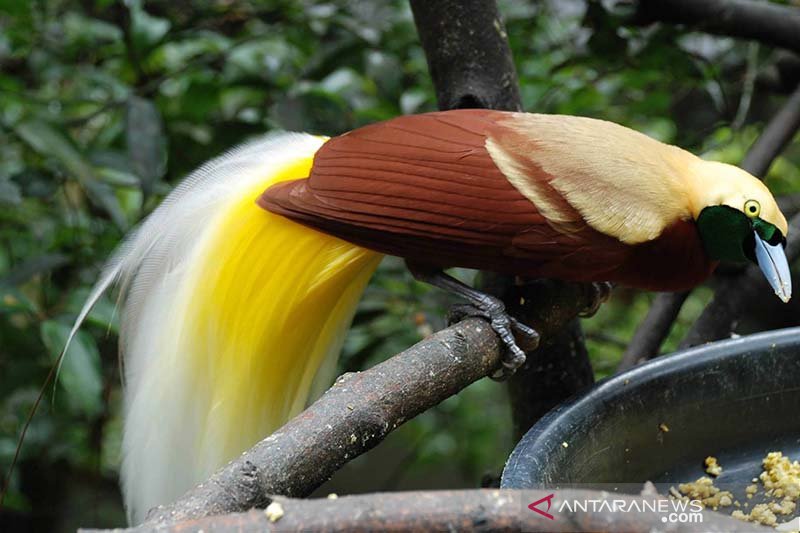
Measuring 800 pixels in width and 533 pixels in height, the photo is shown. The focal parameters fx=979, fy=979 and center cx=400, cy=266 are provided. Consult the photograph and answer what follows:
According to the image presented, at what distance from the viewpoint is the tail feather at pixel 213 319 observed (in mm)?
1320

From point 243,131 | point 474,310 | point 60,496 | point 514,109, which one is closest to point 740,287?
point 514,109

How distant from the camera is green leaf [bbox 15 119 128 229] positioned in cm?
169

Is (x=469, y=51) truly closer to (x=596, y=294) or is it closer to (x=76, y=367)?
(x=596, y=294)

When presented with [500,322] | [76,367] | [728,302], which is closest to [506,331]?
[500,322]

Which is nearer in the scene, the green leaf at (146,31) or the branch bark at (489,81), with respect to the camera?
the branch bark at (489,81)

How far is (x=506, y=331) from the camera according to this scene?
126cm

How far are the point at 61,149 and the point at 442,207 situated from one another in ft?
2.60

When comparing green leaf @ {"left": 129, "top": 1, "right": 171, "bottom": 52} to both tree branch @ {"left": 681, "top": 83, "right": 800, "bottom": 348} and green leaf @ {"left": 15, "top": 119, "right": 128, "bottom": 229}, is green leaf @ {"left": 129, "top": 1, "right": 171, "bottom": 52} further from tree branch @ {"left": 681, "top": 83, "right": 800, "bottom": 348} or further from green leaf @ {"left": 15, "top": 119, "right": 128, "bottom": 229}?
tree branch @ {"left": 681, "top": 83, "right": 800, "bottom": 348}

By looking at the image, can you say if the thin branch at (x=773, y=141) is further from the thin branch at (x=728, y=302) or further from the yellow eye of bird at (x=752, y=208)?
the yellow eye of bird at (x=752, y=208)

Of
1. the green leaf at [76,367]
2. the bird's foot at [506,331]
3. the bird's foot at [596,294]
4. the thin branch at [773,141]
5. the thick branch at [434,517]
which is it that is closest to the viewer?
the thick branch at [434,517]

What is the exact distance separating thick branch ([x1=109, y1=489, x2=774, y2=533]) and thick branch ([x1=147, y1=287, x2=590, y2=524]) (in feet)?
0.37

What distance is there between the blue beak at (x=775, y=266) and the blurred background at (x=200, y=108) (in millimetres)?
655

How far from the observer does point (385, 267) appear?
199 centimetres

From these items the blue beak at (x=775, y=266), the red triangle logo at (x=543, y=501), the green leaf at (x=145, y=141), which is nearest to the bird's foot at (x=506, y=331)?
the blue beak at (x=775, y=266)
